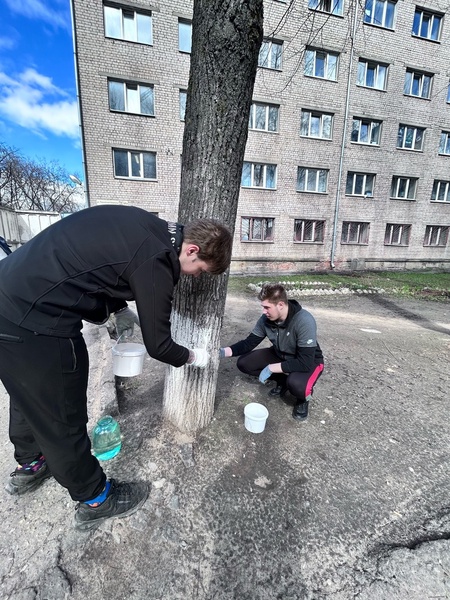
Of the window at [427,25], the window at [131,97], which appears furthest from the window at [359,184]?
the window at [131,97]

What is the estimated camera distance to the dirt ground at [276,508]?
139 centimetres

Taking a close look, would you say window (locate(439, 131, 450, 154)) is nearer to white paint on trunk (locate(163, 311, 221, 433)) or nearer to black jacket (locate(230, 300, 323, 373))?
black jacket (locate(230, 300, 323, 373))

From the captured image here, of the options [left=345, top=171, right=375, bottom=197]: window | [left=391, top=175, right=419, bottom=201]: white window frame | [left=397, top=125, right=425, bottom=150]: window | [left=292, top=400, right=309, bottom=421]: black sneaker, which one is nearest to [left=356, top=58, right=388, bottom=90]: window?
[left=397, top=125, right=425, bottom=150]: window

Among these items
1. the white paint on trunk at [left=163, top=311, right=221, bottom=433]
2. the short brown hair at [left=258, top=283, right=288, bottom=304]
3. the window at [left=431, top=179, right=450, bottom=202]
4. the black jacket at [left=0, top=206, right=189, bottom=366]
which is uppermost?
the window at [left=431, top=179, right=450, bottom=202]

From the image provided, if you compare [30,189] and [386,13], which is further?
[30,189]

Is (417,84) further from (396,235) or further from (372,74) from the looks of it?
(396,235)

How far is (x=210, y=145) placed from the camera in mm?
1883

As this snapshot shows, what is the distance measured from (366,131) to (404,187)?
3.74 metres

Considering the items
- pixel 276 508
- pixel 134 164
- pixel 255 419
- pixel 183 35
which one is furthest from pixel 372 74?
pixel 276 508

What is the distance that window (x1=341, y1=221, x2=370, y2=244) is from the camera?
15.6 metres

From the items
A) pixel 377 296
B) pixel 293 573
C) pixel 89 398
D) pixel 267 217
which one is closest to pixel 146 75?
pixel 267 217

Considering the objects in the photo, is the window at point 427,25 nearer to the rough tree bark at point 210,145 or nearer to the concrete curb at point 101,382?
the rough tree bark at point 210,145

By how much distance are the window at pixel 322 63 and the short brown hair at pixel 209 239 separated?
16030 millimetres

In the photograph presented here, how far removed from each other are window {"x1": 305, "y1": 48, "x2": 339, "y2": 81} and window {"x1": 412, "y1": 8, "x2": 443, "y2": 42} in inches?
193
